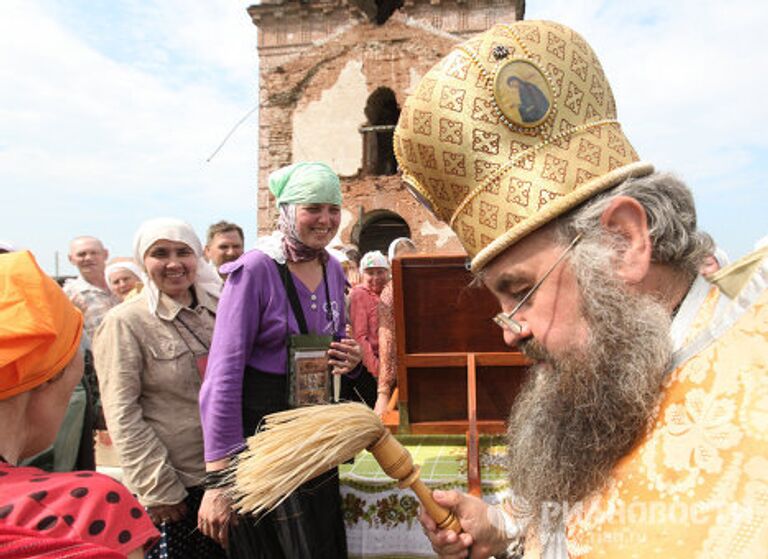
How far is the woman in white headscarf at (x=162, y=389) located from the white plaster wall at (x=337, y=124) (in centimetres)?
1449

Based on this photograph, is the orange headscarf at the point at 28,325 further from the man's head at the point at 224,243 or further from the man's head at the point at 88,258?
the man's head at the point at 88,258

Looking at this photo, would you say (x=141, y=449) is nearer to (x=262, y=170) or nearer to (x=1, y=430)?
(x=1, y=430)

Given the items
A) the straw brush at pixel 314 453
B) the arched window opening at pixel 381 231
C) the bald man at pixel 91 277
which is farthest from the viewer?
the arched window opening at pixel 381 231

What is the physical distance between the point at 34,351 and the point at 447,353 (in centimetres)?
195

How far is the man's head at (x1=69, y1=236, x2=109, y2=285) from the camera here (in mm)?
5789

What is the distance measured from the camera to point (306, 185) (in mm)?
2736

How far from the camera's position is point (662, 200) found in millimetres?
1337

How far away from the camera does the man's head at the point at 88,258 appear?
228 inches

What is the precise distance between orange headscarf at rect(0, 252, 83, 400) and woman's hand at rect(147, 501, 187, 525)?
1.46 meters

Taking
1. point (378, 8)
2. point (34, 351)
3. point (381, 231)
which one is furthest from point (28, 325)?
point (378, 8)

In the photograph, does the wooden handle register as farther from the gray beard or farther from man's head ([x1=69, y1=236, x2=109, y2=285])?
man's head ([x1=69, y1=236, x2=109, y2=285])

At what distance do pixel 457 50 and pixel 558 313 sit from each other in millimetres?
737

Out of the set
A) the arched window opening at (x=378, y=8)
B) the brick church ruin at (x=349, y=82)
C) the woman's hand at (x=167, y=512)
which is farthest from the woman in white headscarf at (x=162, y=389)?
the arched window opening at (x=378, y=8)

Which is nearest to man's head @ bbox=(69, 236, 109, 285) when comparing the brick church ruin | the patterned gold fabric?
the patterned gold fabric
